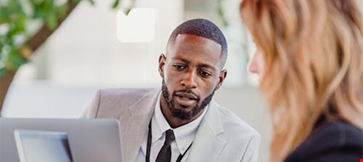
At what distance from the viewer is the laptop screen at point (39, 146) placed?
1.72 metres

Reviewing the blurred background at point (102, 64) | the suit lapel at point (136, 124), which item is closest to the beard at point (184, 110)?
the suit lapel at point (136, 124)

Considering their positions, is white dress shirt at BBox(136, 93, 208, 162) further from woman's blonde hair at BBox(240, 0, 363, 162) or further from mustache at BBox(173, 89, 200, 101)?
woman's blonde hair at BBox(240, 0, 363, 162)

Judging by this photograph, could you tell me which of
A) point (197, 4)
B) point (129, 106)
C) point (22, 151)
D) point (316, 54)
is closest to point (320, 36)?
point (316, 54)

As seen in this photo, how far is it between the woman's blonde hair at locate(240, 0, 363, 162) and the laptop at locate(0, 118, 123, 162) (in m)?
0.55

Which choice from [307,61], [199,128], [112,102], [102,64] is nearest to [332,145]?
[307,61]

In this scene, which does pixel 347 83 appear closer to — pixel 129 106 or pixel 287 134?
pixel 287 134

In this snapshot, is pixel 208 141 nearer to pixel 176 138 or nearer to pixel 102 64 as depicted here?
pixel 176 138

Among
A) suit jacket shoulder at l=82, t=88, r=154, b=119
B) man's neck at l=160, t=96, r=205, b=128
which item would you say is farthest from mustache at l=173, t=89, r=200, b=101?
suit jacket shoulder at l=82, t=88, r=154, b=119

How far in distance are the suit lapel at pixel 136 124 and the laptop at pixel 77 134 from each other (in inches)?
17.6

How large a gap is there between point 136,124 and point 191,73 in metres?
0.29

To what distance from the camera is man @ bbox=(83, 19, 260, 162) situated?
2.17 metres

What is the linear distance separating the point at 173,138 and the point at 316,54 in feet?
3.45

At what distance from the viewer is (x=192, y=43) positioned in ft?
7.10

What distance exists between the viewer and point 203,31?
2.19 m
